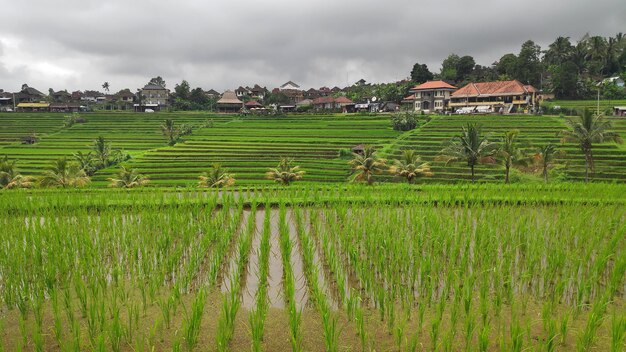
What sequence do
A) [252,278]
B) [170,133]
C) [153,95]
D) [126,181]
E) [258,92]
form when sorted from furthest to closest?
[258,92]
[153,95]
[170,133]
[126,181]
[252,278]

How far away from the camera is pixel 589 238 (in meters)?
8.73

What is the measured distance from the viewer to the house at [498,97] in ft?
181

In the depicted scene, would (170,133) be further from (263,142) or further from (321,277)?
Answer: (321,277)

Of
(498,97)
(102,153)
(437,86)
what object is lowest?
(102,153)

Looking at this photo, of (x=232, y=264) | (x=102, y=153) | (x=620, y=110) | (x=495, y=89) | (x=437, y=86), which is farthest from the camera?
(x=437, y=86)

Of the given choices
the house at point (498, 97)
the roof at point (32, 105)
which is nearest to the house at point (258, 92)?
the roof at point (32, 105)

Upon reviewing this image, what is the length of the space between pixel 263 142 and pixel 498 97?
33.0 metres

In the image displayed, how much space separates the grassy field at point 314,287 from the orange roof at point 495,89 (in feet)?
167

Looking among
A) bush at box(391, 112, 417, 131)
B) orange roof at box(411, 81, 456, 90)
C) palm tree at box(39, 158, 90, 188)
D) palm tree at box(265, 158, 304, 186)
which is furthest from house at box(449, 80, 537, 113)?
palm tree at box(39, 158, 90, 188)

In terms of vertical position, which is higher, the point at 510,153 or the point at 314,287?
the point at 510,153

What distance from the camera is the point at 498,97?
56969 mm

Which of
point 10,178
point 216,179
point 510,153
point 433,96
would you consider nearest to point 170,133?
point 10,178

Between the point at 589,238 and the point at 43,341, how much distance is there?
9.28 m

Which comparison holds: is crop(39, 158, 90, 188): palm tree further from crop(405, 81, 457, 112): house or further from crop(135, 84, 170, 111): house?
crop(135, 84, 170, 111): house
